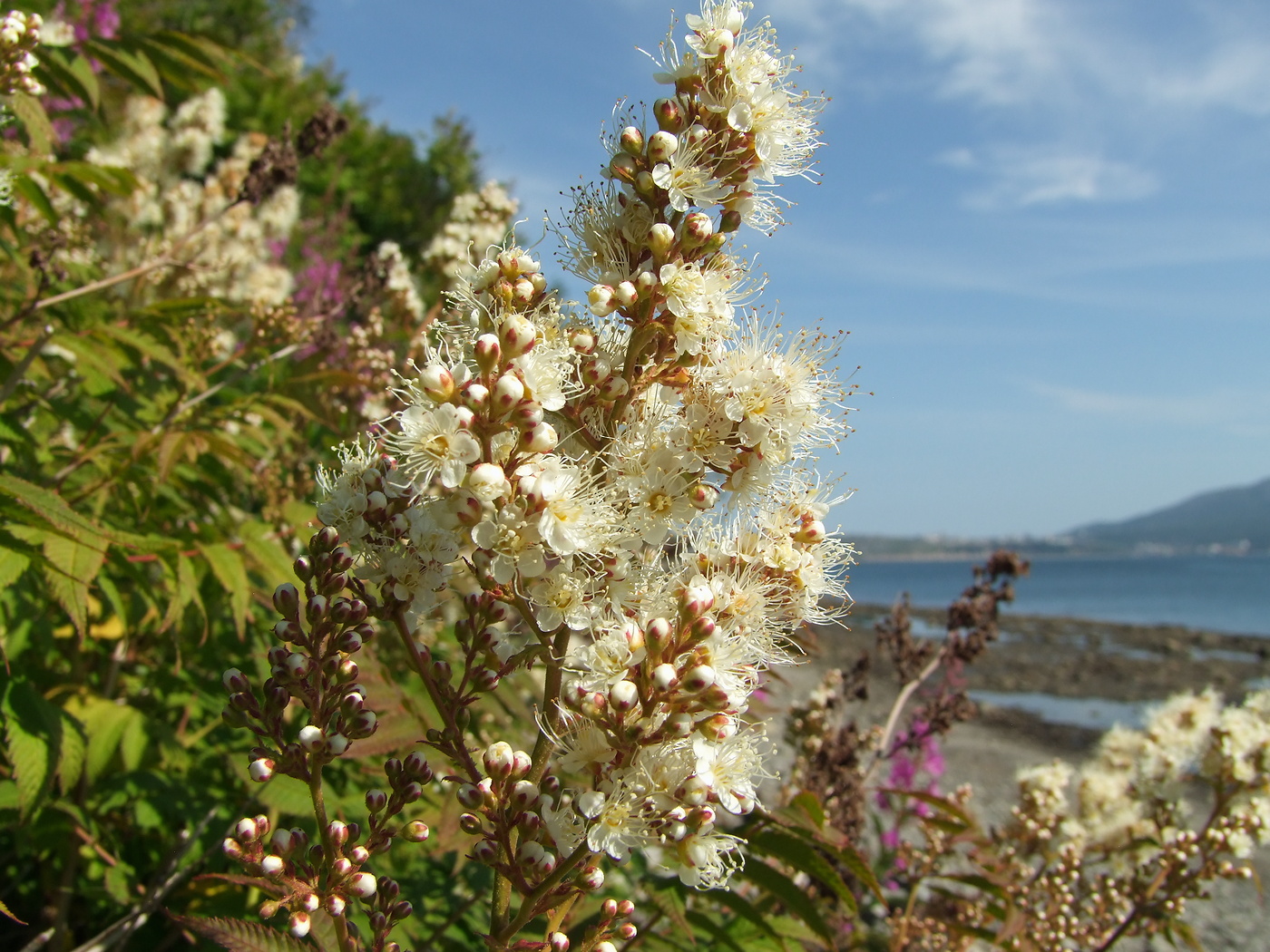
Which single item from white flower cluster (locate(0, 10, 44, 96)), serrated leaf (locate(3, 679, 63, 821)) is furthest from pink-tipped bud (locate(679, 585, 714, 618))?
white flower cluster (locate(0, 10, 44, 96))

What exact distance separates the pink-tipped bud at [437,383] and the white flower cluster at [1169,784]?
4.20m

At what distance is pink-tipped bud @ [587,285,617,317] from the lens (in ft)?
5.64

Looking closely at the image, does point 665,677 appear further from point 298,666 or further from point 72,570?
point 72,570

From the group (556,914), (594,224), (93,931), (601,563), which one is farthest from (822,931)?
(93,931)

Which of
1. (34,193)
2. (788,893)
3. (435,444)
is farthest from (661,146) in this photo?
(34,193)

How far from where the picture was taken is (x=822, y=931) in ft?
7.17

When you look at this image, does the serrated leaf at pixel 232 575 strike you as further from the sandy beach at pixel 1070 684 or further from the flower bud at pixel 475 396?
the sandy beach at pixel 1070 684

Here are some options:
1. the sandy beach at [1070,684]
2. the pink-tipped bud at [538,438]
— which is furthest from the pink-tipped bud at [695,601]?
the sandy beach at [1070,684]

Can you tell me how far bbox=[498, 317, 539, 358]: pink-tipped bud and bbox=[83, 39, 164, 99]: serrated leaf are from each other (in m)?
2.87

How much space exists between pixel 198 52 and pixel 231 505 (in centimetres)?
Result: 211

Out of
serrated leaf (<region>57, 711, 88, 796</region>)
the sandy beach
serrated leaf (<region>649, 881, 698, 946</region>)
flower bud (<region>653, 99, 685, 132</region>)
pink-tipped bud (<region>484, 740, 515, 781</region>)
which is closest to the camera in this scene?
pink-tipped bud (<region>484, 740, 515, 781</region>)

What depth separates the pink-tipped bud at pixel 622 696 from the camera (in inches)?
58.5

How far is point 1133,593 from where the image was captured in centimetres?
10075

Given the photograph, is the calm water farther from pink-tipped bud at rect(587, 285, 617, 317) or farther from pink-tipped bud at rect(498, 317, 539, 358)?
pink-tipped bud at rect(498, 317, 539, 358)
